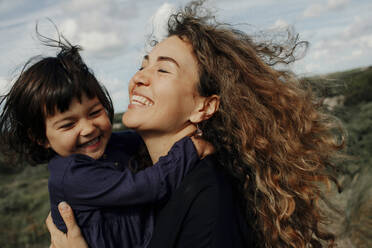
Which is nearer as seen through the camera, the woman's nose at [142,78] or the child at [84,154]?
the child at [84,154]

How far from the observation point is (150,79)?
96.3 inches

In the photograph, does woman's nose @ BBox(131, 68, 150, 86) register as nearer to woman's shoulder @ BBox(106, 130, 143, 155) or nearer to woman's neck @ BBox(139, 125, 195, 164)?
woman's neck @ BBox(139, 125, 195, 164)

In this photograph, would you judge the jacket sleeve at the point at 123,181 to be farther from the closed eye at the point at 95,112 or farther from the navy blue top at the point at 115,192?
the closed eye at the point at 95,112

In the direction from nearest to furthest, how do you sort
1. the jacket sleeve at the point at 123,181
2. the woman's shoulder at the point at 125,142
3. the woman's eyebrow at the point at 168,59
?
the jacket sleeve at the point at 123,181 → the woman's eyebrow at the point at 168,59 → the woman's shoulder at the point at 125,142

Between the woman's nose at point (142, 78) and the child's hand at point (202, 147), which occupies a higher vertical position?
the woman's nose at point (142, 78)

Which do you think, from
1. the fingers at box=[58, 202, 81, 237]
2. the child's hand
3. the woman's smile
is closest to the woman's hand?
the fingers at box=[58, 202, 81, 237]

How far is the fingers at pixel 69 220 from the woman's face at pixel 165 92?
25.8 inches

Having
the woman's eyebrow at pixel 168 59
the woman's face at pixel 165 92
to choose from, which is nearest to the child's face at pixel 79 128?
the woman's face at pixel 165 92

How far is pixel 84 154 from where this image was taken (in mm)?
2582

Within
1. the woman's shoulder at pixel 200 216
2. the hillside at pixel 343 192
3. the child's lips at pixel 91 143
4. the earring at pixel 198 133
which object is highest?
the earring at pixel 198 133

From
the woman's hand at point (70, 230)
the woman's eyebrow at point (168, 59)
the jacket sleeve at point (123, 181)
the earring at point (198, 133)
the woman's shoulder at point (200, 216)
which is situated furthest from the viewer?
the earring at point (198, 133)

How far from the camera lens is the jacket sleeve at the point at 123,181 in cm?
218

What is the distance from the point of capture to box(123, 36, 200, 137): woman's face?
2.40 metres

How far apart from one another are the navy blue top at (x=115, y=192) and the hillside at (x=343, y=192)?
1.12m
